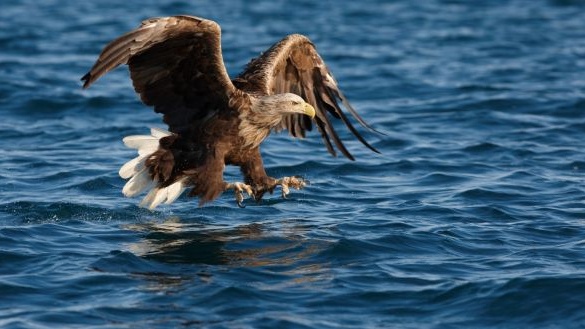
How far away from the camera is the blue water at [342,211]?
614 centimetres

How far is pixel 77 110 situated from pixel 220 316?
23.6ft

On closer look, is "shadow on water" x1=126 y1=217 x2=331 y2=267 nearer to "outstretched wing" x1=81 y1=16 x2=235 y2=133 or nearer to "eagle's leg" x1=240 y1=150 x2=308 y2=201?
"eagle's leg" x1=240 y1=150 x2=308 y2=201

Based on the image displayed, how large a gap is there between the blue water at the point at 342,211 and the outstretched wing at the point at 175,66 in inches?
33.8

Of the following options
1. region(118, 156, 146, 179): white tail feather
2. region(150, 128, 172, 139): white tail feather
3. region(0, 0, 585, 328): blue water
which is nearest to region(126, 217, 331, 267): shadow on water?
region(0, 0, 585, 328): blue water

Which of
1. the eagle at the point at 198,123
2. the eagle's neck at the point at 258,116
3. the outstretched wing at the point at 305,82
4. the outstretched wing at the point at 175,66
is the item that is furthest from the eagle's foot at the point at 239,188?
the outstretched wing at the point at 305,82

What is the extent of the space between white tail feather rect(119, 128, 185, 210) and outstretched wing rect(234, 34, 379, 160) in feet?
3.39

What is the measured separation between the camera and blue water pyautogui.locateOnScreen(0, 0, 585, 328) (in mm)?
6137

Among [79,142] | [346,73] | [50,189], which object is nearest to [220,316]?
[50,189]

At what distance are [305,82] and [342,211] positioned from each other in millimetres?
1206

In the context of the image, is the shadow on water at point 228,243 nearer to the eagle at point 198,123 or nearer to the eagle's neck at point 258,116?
the eagle at point 198,123

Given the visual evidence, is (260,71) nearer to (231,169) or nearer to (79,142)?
(231,169)

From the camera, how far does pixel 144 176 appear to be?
8008 mm

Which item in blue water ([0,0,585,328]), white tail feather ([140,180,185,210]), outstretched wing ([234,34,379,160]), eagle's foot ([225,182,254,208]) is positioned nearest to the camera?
blue water ([0,0,585,328])

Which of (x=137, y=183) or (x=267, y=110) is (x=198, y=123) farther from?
(x=137, y=183)
